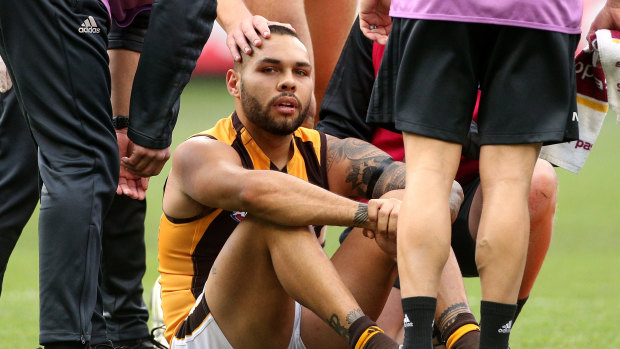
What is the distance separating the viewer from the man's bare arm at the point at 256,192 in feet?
10.4

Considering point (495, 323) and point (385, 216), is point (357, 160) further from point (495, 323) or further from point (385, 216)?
point (495, 323)

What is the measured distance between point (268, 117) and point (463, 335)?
102 cm

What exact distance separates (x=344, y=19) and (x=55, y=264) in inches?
96.0

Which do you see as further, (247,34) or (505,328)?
(247,34)

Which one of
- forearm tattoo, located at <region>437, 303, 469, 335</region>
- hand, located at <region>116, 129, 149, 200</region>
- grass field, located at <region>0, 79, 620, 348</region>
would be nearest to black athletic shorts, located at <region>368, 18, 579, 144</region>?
forearm tattoo, located at <region>437, 303, 469, 335</region>

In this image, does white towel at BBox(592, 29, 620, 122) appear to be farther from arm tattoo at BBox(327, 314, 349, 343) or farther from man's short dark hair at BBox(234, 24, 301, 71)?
arm tattoo at BBox(327, 314, 349, 343)

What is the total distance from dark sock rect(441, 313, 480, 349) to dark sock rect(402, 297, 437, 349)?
312 millimetres

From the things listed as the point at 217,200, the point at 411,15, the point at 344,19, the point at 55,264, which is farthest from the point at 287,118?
the point at 344,19

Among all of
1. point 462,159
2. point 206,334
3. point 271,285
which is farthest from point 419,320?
point 462,159

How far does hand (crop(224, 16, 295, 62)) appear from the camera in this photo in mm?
3633

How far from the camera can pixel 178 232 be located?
356 centimetres

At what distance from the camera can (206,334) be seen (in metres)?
3.37

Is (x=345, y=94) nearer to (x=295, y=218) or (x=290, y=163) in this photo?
(x=290, y=163)

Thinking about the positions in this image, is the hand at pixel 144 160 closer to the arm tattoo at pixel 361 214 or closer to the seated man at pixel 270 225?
the seated man at pixel 270 225
